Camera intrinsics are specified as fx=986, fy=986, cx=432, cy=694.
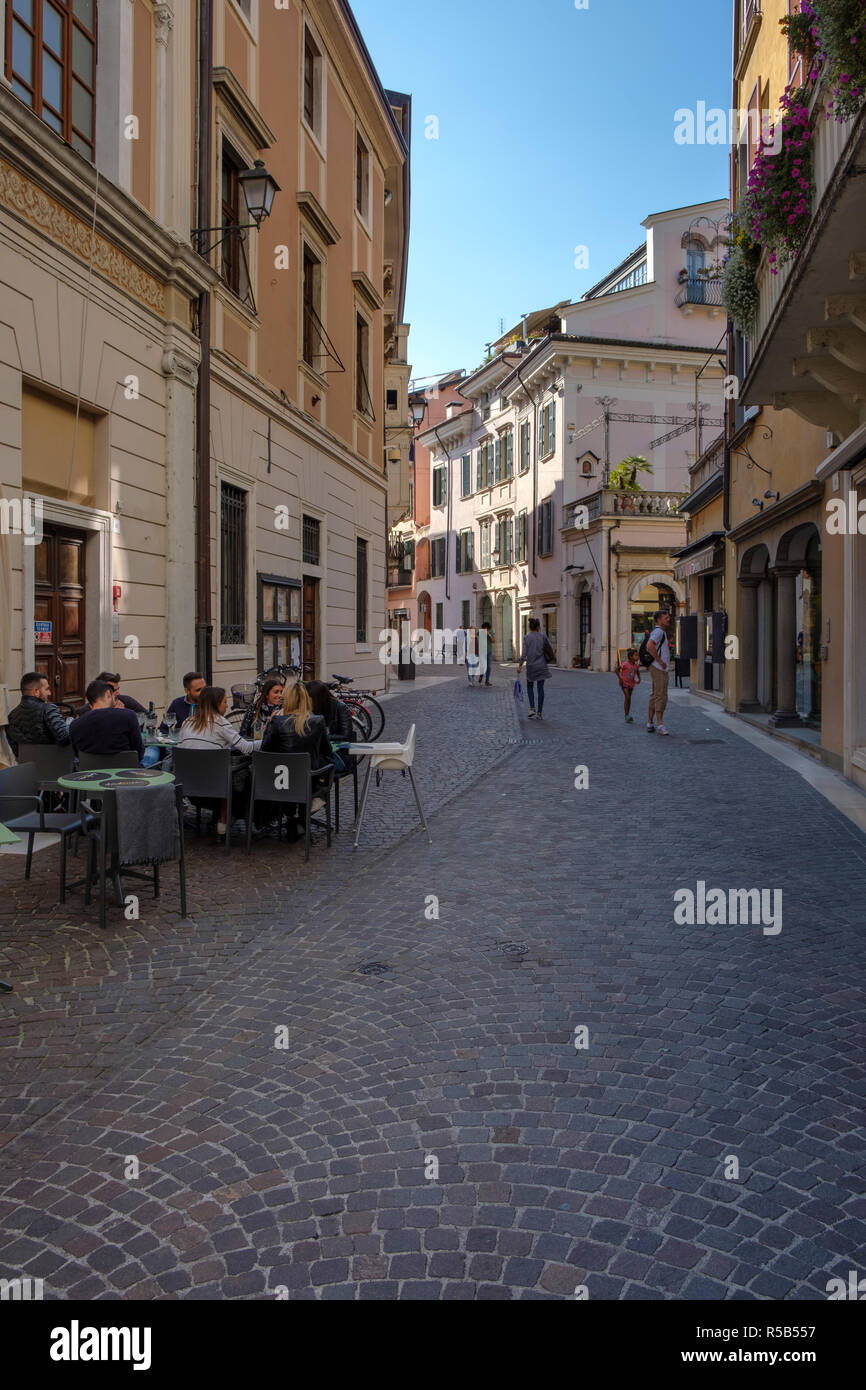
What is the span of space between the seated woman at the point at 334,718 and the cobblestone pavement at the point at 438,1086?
1.70 meters

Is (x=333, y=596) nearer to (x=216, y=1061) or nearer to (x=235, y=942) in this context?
(x=235, y=942)

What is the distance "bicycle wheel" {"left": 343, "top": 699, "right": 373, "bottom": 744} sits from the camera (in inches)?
491

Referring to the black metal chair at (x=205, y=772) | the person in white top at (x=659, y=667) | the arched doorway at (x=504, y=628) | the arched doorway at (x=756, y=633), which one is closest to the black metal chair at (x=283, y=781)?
the black metal chair at (x=205, y=772)

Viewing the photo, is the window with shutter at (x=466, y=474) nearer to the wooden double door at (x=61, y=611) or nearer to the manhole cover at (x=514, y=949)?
the wooden double door at (x=61, y=611)

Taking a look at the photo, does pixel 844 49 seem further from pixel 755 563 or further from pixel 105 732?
pixel 755 563

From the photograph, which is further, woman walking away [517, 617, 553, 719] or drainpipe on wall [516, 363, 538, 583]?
drainpipe on wall [516, 363, 538, 583]

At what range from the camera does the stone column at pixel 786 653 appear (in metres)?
15.3

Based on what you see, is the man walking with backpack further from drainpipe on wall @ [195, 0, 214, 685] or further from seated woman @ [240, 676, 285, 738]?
seated woman @ [240, 676, 285, 738]

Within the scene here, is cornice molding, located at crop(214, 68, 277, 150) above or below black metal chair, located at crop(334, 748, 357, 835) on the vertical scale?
above

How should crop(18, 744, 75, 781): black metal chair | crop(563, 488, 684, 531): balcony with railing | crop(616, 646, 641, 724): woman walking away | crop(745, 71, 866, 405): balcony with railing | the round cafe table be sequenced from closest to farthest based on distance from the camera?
the round cafe table < crop(745, 71, 866, 405): balcony with railing < crop(18, 744, 75, 781): black metal chair < crop(616, 646, 641, 724): woman walking away < crop(563, 488, 684, 531): balcony with railing

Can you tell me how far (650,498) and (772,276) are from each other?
24673 mm

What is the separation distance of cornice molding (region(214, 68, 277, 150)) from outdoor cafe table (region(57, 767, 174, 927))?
34.4 feet

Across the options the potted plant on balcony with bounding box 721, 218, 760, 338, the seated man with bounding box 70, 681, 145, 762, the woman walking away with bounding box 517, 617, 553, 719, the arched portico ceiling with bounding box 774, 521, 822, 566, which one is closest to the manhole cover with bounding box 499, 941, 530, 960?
the seated man with bounding box 70, 681, 145, 762
